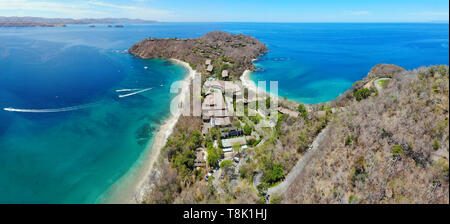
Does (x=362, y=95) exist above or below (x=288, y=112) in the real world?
above

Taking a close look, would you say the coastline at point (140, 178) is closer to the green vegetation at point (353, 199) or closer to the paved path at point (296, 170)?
the paved path at point (296, 170)

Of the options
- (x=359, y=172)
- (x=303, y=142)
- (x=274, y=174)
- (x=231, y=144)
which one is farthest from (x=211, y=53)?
(x=359, y=172)

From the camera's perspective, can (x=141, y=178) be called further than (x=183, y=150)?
No

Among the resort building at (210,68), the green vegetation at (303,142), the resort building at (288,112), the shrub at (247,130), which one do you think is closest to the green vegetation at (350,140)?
the green vegetation at (303,142)

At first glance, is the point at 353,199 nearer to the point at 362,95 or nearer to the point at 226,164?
the point at 226,164

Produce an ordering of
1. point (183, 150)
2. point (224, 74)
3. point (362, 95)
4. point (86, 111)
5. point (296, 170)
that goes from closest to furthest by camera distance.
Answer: point (296, 170) → point (183, 150) → point (362, 95) → point (86, 111) → point (224, 74)
